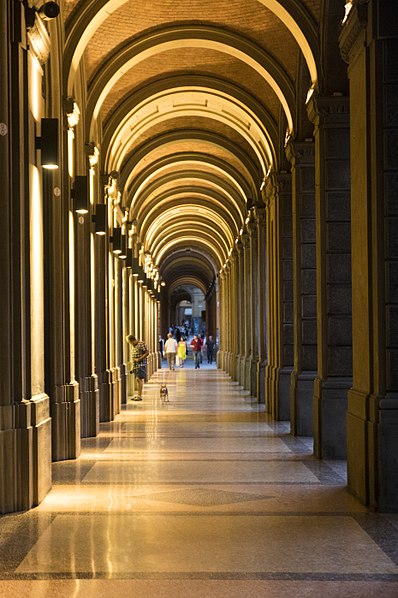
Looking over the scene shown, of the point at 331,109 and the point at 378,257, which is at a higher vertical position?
the point at 331,109

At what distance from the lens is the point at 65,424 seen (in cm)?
1067

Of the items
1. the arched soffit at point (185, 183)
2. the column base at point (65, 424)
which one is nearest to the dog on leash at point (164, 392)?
the arched soffit at point (185, 183)

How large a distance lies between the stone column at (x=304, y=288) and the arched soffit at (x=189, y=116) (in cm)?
327

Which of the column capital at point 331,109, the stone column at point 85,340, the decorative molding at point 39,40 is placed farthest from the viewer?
the stone column at point 85,340

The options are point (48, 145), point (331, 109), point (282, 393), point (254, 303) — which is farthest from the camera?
point (254, 303)

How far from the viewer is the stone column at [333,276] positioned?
1069 cm

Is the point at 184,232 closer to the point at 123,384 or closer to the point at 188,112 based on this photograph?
the point at 188,112

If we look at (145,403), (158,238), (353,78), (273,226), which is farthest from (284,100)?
(158,238)

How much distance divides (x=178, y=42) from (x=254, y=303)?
8699 mm

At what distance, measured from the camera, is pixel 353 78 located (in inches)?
341

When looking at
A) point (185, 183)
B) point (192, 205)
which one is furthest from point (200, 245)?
point (185, 183)

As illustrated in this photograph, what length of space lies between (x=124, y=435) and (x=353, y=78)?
672cm

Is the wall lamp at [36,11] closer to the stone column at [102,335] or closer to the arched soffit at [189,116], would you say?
the stone column at [102,335]

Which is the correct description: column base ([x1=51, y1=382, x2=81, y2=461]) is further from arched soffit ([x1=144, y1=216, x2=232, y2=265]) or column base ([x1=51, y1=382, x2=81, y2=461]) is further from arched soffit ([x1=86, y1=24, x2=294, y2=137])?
arched soffit ([x1=144, y1=216, x2=232, y2=265])
